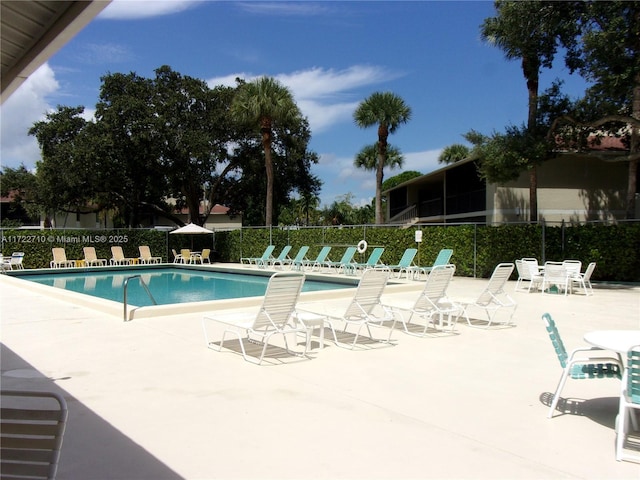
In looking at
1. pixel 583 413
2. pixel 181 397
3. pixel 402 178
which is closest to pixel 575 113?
pixel 583 413

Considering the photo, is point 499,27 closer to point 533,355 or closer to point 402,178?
point 533,355

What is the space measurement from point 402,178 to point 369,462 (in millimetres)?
68905

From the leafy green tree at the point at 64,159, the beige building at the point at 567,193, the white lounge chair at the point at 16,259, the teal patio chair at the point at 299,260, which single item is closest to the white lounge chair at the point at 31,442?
the teal patio chair at the point at 299,260

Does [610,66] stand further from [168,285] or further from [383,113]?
[168,285]

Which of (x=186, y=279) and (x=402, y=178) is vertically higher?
(x=402, y=178)

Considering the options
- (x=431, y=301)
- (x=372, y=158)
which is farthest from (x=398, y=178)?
(x=431, y=301)

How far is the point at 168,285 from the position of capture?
57.8 ft

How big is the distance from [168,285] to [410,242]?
28.7 ft

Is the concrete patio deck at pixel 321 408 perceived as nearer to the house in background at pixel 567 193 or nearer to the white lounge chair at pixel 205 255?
the house in background at pixel 567 193

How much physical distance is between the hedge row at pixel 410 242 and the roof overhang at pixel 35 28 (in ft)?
49.9

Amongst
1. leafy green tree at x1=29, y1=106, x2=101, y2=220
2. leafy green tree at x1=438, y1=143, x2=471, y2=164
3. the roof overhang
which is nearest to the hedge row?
leafy green tree at x1=29, y1=106, x2=101, y2=220

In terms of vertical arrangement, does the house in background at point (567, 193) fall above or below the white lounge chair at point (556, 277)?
above

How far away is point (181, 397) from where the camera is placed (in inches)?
178

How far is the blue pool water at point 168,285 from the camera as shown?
14.4 metres
